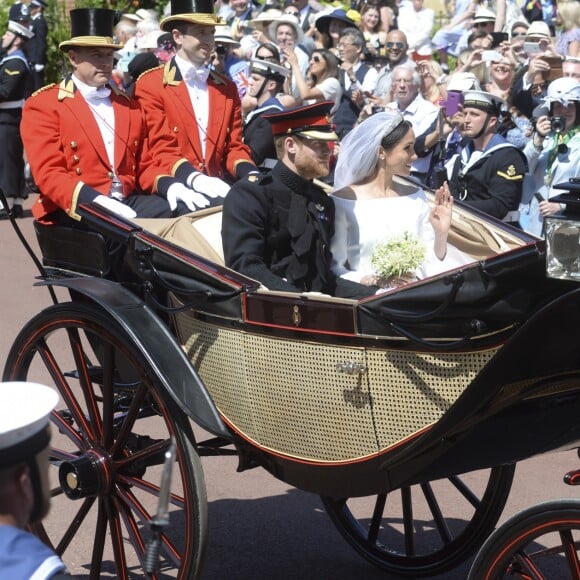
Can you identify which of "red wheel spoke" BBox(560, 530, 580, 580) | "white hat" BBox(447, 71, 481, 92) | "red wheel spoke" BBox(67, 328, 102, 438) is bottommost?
"red wheel spoke" BBox(560, 530, 580, 580)

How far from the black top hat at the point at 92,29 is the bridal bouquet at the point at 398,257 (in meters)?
1.44

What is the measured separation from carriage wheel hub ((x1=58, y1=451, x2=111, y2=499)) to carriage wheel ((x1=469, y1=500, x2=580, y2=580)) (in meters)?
1.27

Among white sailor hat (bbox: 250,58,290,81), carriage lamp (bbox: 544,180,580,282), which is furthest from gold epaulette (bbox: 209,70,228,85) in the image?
white sailor hat (bbox: 250,58,290,81)

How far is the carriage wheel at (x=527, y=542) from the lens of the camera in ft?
9.59

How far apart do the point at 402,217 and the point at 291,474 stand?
136cm

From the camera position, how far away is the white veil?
4625 millimetres

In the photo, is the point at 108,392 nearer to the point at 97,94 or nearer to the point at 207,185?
the point at 207,185

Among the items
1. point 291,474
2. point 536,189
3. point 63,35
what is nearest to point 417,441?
point 291,474

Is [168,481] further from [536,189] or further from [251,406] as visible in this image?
[536,189]

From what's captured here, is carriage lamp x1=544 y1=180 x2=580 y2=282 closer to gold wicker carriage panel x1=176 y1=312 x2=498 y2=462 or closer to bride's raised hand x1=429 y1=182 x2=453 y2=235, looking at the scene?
gold wicker carriage panel x1=176 y1=312 x2=498 y2=462

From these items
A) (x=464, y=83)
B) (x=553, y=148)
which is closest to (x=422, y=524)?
(x=553, y=148)

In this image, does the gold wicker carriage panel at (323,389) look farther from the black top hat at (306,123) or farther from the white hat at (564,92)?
the white hat at (564,92)

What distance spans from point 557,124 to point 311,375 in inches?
148

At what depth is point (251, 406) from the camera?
3613 millimetres
